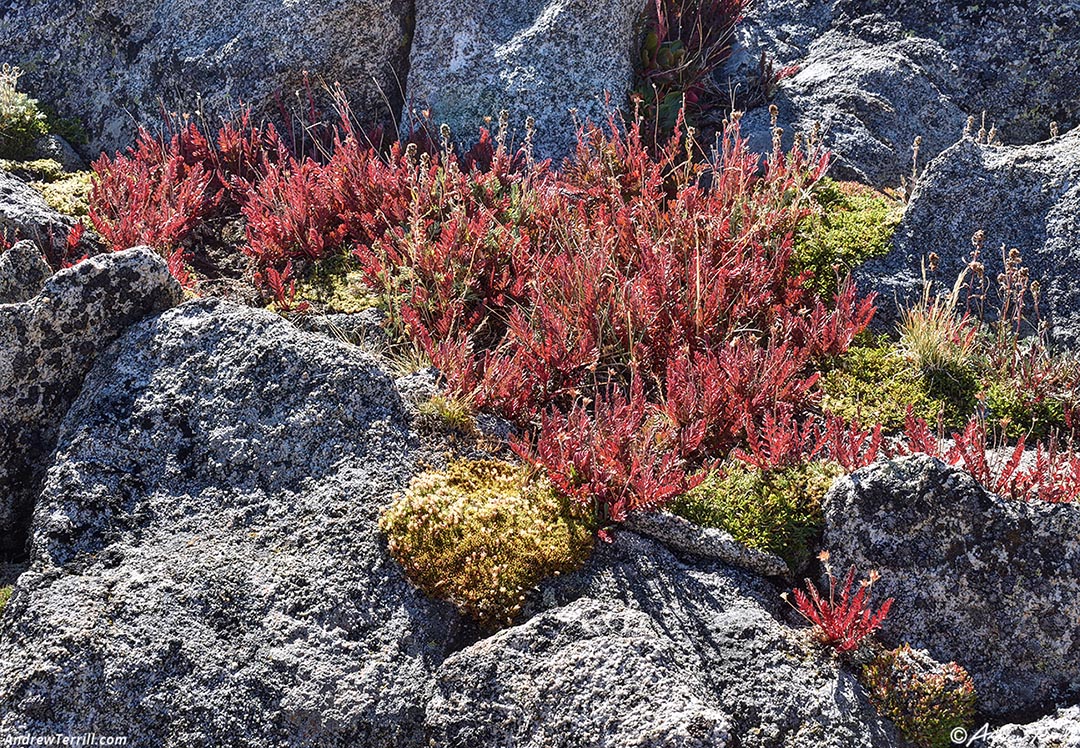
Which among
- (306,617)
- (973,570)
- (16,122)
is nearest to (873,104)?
(973,570)

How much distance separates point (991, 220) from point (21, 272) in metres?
6.04

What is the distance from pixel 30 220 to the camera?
231 inches

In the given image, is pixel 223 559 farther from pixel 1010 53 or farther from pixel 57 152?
pixel 1010 53

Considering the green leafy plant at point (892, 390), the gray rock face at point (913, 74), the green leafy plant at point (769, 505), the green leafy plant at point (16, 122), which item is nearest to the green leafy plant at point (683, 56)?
the gray rock face at point (913, 74)

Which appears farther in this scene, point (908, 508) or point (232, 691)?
point (908, 508)

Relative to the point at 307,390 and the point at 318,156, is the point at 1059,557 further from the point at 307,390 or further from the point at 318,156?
the point at 318,156

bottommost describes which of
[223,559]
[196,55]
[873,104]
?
[223,559]

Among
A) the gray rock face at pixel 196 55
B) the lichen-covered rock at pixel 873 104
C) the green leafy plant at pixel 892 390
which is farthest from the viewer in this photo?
the gray rock face at pixel 196 55

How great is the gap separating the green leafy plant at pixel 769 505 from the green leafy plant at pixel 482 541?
61cm

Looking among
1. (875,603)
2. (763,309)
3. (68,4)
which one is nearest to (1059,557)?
(875,603)

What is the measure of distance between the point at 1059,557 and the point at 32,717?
437 cm

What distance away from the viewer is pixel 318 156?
801cm

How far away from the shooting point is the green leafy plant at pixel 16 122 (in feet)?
24.1

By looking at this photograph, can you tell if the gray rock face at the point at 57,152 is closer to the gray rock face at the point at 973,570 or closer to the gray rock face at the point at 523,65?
the gray rock face at the point at 523,65
